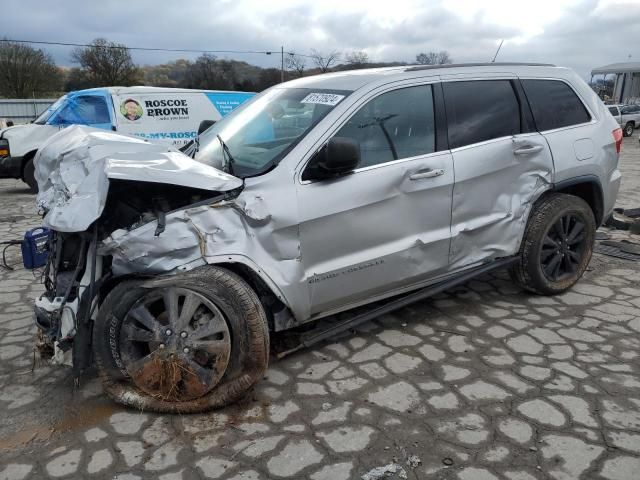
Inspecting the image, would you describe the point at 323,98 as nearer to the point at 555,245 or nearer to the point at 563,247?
the point at 555,245

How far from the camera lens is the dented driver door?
323cm

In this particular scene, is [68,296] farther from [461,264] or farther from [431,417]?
[461,264]

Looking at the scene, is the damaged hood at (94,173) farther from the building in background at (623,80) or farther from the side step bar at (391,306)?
the building in background at (623,80)

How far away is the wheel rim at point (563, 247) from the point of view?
4.41m

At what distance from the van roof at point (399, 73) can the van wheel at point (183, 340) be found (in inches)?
63.2

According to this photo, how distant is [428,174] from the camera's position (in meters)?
3.57

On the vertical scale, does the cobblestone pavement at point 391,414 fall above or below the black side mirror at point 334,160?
below

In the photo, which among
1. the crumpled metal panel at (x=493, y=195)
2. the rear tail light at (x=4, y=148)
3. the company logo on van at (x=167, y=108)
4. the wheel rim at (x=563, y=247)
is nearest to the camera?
the crumpled metal panel at (x=493, y=195)

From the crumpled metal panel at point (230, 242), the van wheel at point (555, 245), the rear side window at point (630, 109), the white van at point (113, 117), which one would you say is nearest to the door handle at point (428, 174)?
the crumpled metal panel at point (230, 242)

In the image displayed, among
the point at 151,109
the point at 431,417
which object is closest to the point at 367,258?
the point at 431,417

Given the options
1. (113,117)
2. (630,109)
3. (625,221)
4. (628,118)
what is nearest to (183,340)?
(625,221)

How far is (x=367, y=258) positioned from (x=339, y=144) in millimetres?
764

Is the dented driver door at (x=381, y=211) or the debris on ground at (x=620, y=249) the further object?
the debris on ground at (x=620, y=249)

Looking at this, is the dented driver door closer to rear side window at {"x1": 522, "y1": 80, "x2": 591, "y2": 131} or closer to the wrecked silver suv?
the wrecked silver suv
